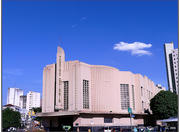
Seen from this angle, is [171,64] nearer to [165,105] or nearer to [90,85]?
[165,105]

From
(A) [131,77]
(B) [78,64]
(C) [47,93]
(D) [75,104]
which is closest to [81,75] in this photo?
(B) [78,64]

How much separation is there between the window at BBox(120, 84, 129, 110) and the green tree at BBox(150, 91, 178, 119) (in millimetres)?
7609

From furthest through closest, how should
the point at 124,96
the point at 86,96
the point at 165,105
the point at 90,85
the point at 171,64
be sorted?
the point at 171,64 < the point at 124,96 < the point at 165,105 < the point at 90,85 < the point at 86,96

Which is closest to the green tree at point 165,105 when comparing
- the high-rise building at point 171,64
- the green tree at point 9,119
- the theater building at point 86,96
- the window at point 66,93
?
the theater building at point 86,96

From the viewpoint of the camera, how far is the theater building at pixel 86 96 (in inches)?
2046

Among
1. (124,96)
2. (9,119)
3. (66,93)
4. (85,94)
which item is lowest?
(9,119)

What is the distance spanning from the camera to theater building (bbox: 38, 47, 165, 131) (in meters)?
52.0

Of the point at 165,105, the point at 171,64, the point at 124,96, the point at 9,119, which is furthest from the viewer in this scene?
the point at 171,64

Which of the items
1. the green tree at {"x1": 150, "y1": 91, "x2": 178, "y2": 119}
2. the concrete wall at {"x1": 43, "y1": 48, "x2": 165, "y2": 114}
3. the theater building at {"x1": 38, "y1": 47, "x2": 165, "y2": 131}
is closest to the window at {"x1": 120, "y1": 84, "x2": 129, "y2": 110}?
the theater building at {"x1": 38, "y1": 47, "x2": 165, "y2": 131}

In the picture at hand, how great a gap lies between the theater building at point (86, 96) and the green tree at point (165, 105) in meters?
4.59

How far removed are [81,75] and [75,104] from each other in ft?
22.8

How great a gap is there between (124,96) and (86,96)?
10.8 meters

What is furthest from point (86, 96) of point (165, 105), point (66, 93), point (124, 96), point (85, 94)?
point (165, 105)

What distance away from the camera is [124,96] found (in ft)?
190
